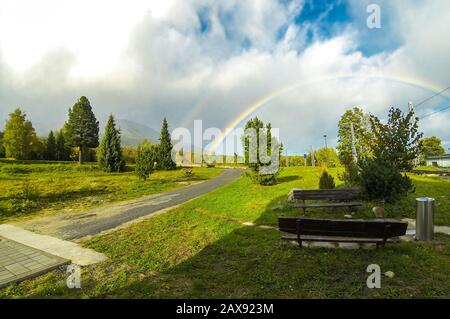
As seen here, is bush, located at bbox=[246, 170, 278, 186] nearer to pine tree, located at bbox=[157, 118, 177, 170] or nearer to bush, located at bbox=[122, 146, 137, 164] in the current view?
pine tree, located at bbox=[157, 118, 177, 170]

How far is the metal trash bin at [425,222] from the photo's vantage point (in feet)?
18.3

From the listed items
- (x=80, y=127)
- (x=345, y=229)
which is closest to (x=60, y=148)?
(x=80, y=127)

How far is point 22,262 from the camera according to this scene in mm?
5266

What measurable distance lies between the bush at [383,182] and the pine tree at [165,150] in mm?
37380

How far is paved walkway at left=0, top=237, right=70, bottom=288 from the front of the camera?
4551 mm

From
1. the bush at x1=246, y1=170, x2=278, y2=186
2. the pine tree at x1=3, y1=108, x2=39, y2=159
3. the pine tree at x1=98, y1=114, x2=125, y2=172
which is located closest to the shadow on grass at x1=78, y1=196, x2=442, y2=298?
the bush at x1=246, y1=170, x2=278, y2=186

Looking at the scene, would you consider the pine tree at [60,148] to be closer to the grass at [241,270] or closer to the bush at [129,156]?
the bush at [129,156]

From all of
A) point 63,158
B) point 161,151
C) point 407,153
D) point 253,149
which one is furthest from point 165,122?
point 407,153

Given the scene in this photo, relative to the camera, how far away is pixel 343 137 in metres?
45.7

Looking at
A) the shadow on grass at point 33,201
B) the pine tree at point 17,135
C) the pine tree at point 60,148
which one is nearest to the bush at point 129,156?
the pine tree at point 60,148

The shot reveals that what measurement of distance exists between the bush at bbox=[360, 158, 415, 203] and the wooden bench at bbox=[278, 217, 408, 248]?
4.51 meters

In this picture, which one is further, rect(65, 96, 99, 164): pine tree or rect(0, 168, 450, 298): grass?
rect(65, 96, 99, 164): pine tree

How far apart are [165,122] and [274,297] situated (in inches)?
1755
